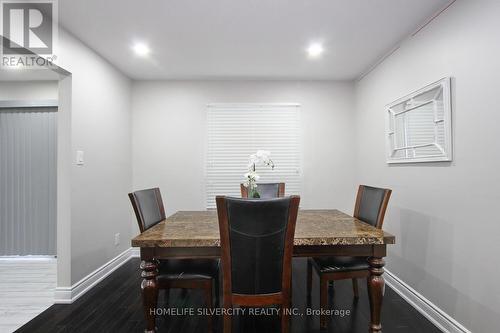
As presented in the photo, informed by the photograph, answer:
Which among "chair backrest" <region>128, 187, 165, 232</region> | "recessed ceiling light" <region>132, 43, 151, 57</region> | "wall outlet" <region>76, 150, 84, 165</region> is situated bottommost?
"chair backrest" <region>128, 187, 165, 232</region>

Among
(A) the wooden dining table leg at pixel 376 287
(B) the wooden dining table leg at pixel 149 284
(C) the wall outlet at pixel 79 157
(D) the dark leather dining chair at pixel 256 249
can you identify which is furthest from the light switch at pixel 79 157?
(A) the wooden dining table leg at pixel 376 287

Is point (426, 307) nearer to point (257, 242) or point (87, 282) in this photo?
point (257, 242)

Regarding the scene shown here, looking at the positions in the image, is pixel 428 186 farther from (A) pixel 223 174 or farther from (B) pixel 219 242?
(A) pixel 223 174

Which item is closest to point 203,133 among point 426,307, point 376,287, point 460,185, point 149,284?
point 149,284

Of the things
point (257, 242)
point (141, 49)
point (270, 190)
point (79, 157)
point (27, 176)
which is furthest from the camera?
point (27, 176)

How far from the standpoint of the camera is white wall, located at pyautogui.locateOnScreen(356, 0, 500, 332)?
1512 mm

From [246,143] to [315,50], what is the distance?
1452 millimetres

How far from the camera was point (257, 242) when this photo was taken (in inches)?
52.7

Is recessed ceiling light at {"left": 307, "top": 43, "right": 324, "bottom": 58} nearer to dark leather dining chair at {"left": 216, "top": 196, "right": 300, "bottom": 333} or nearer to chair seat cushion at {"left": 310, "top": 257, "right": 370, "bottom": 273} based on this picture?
dark leather dining chair at {"left": 216, "top": 196, "right": 300, "bottom": 333}

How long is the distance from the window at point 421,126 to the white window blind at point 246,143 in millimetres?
1250

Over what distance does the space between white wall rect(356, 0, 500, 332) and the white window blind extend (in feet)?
4.47

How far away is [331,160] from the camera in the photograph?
348 cm

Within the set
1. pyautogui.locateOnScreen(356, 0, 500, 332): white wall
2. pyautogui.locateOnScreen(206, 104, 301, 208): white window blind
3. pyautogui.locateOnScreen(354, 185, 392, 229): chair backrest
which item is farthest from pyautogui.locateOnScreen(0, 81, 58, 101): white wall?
pyautogui.locateOnScreen(356, 0, 500, 332): white wall

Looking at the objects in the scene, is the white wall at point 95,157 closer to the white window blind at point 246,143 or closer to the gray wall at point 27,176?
the gray wall at point 27,176
